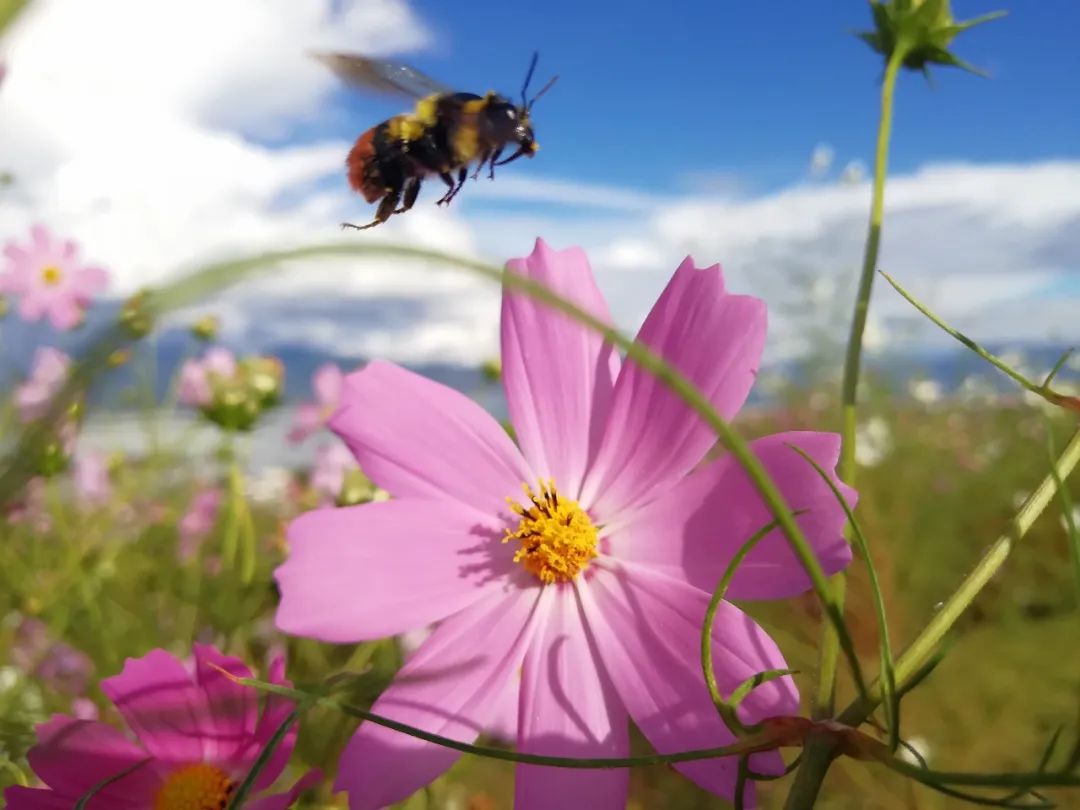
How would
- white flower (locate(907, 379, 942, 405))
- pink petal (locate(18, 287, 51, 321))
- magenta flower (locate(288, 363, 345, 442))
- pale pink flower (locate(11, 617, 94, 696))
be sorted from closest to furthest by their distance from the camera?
1. pale pink flower (locate(11, 617, 94, 696))
2. magenta flower (locate(288, 363, 345, 442))
3. pink petal (locate(18, 287, 51, 321))
4. white flower (locate(907, 379, 942, 405))

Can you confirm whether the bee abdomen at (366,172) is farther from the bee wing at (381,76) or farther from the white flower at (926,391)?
the white flower at (926,391)

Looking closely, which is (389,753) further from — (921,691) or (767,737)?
(921,691)

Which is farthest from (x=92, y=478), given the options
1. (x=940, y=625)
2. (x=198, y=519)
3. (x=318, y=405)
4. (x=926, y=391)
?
(x=926, y=391)

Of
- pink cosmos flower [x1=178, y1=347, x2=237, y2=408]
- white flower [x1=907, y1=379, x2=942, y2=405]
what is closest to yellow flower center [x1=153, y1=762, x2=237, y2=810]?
pink cosmos flower [x1=178, y1=347, x2=237, y2=408]

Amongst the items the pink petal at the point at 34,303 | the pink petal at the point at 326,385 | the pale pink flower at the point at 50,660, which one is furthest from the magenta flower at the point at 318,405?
the pink petal at the point at 34,303

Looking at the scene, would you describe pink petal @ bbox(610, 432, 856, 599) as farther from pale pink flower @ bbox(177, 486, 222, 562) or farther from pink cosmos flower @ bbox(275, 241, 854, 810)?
pale pink flower @ bbox(177, 486, 222, 562)

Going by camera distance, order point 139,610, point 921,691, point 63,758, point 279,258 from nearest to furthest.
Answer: point 279,258 < point 63,758 < point 139,610 < point 921,691

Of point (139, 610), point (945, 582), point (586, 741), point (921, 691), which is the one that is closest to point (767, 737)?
point (586, 741)
